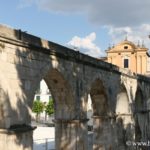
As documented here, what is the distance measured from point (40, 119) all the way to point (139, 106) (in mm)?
26824

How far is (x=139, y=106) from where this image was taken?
80.3ft

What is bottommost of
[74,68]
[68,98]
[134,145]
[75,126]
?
[134,145]

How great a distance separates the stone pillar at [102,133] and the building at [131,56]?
29.2 meters

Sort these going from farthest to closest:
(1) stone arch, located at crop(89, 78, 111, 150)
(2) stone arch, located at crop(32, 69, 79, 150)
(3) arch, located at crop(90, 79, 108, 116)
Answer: (1) stone arch, located at crop(89, 78, 111, 150) → (3) arch, located at crop(90, 79, 108, 116) → (2) stone arch, located at crop(32, 69, 79, 150)

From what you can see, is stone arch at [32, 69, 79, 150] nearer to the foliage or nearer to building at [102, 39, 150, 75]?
the foliage

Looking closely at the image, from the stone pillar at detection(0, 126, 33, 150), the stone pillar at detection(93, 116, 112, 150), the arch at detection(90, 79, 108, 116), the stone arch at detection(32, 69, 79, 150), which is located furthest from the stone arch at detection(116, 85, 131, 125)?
the stone pillar at detection(0, 126, 33, 150)

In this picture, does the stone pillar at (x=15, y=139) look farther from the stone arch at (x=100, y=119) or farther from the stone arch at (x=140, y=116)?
the stone arch at (x=140, y=116)

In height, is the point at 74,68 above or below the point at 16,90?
above

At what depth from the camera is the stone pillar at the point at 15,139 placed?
973 cm

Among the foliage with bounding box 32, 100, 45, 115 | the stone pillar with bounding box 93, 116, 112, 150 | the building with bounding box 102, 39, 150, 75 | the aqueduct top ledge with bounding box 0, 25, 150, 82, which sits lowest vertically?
the stone pillar with bounding box 93, 116, 112, 150

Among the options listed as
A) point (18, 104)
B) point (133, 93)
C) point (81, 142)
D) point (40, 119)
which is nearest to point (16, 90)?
point (18, 104)

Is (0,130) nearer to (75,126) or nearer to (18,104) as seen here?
(18,104)

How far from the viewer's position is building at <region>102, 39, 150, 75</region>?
46.2 metres

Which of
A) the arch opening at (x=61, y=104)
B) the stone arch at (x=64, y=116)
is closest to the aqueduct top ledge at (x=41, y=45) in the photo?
the arch opening at (x=61, y=104)
